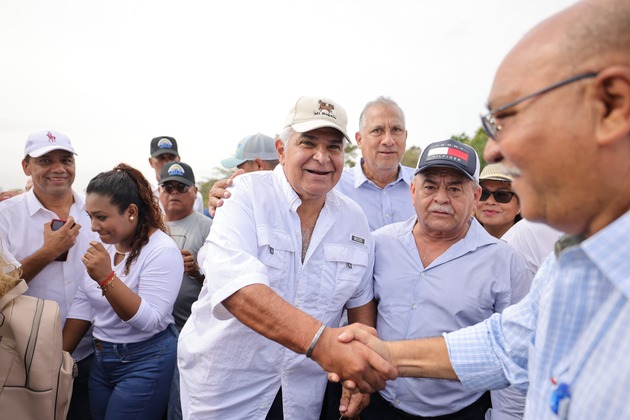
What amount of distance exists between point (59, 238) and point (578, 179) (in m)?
3.99

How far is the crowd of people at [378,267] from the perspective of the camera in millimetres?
1230

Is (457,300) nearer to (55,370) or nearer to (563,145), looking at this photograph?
(563,145)

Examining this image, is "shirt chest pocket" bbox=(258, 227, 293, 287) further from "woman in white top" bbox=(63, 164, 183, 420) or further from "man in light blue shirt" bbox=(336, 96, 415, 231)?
"man in light blue shirt" bbox=(336, 96, 415, 231)

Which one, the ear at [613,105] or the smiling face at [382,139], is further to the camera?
the smiling face at [382,139]

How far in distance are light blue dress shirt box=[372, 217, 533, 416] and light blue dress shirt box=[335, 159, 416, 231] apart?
1191 millimetres

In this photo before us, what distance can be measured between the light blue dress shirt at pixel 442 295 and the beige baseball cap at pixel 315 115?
102 cm

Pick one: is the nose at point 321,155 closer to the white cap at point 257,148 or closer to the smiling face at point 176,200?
the smiling face at point 176,200

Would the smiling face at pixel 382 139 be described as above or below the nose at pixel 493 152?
above

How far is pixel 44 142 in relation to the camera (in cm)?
437

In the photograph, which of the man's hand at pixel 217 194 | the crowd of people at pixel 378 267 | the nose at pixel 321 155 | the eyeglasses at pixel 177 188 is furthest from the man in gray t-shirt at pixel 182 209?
the nose at pixel 321 155

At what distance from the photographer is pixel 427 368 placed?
2.18m

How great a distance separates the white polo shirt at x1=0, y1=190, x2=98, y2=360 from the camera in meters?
3.90

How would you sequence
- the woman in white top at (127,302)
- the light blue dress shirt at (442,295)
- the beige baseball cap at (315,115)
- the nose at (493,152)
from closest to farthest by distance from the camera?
the nose at (493,152)
the beige baseball cap at (315,115)
the light blue dress shirt at (442,295)
the woman in white top at (127,302)

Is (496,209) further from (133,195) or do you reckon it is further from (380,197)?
(133,195)
